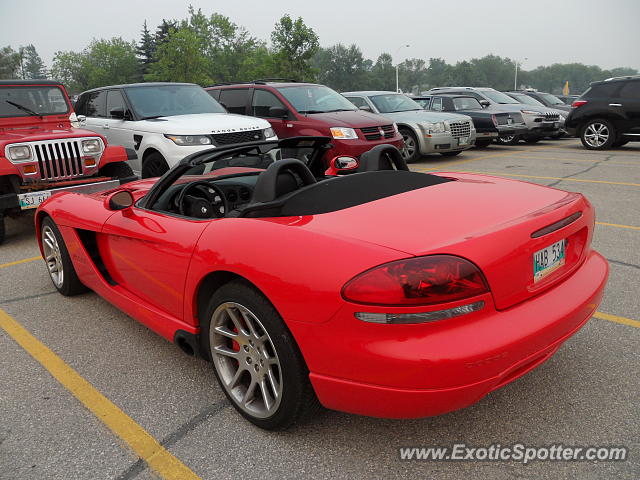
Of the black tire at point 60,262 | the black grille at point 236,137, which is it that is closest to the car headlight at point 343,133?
the black grille at point 236,137

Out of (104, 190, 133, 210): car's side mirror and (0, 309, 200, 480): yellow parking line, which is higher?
(104, 190, 133, 210): car's side mirror

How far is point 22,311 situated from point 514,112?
14083 millimetres

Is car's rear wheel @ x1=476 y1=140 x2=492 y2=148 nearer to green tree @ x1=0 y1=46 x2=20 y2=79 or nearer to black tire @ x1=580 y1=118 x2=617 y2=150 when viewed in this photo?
black tire @ x1=580 y1=118 x2=617 y2=150

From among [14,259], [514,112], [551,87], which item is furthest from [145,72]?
[551,87]

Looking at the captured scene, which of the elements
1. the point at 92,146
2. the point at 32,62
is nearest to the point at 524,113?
the point at 92,146

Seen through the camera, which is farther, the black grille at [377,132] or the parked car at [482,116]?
the parked car at [482,116]

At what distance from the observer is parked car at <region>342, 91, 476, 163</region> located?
11961 mm

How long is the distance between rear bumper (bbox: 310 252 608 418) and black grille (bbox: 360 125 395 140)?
25.7 feet

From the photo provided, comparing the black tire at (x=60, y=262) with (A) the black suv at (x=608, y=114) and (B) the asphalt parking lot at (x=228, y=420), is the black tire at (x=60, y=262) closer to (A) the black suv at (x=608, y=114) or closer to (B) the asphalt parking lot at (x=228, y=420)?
(B) the asphalt parking lot at (x=228, y=420)

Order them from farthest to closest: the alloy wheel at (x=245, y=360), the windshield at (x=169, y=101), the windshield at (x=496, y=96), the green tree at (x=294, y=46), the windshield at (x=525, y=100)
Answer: the green tree at (x=294, y=46), the windshield at (x=525, y=100), the windshield at (x=496, y=96), the windshield at (x=169, y=101), the alloy wheel at (x=245, y=360)

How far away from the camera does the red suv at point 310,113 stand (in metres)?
9.51

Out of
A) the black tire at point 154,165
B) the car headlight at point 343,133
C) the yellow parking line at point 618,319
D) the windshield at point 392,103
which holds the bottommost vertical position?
the yellow parking line at point 618,319

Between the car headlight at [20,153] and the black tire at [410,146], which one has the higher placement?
the car headlight at [20,153]

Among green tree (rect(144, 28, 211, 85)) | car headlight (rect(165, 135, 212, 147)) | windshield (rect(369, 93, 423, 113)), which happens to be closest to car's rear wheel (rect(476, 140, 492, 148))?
windshield (rect(369, 93, 423, 113))
